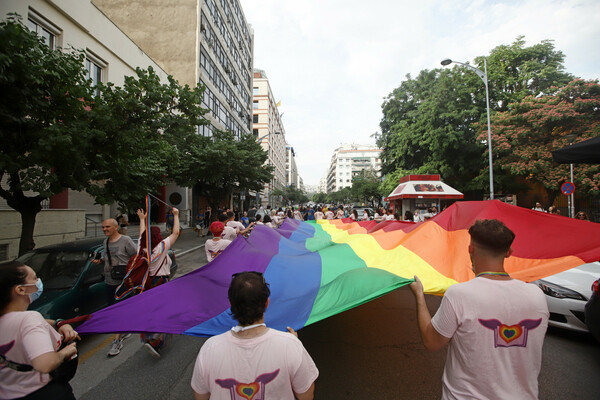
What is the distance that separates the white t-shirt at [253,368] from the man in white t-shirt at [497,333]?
0.90 metres

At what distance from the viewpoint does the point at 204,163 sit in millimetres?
18594

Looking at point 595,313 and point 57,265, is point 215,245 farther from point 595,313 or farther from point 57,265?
point 595,313

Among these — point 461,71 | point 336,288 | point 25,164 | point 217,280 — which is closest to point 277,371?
point 336,288

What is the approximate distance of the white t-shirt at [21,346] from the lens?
1696 millimetres

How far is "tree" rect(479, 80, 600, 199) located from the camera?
1847 cm

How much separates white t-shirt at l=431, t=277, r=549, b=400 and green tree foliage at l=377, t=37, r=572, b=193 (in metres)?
25.0

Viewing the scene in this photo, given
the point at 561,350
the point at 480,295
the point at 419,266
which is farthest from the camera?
the point at 561,350

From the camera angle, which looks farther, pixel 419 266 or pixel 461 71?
pixel 461 71

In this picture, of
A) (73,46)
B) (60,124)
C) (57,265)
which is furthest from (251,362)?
(73,46)

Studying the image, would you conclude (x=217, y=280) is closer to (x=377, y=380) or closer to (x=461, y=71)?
(x=377, y=380)

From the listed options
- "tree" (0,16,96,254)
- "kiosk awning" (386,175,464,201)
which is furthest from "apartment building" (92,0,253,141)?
"tree" (0,16,96,254)

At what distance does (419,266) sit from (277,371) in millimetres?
2521

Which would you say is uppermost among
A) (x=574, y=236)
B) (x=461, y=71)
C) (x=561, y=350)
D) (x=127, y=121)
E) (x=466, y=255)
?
(x=461, y=71)

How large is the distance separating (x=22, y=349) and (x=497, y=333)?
9.32ft
